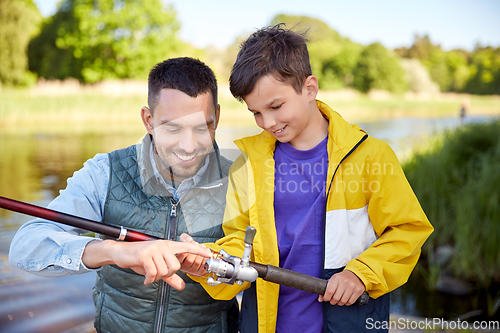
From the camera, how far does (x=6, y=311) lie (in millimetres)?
3416

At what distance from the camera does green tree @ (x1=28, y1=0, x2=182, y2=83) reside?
2642 centimetres

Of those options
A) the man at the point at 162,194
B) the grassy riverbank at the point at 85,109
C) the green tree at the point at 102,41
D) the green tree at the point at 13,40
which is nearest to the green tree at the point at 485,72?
the grassy riverbank at the point at 85,109

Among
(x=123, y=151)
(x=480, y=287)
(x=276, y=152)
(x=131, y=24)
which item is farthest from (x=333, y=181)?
(x=131, y=24)

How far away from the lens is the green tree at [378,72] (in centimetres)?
3628

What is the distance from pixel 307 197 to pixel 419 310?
9.96ft

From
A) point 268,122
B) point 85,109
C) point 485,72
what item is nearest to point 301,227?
point 268,122

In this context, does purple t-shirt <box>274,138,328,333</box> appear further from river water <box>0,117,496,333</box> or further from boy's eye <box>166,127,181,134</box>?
boy's eye <box>166,127,181,134</box>

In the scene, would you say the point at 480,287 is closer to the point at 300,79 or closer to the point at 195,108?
the point at 300,79

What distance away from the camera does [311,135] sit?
1628 mm

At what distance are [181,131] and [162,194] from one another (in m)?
0.27

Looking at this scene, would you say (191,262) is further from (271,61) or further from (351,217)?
(271,61)

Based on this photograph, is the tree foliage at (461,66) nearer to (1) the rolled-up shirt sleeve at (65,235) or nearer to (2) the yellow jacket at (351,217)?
(2) the yellow jacket at (351,217)

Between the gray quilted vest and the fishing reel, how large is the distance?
16.1 inches

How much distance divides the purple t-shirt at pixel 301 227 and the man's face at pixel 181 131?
331 millimetres
